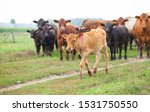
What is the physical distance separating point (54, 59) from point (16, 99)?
9.44 metres

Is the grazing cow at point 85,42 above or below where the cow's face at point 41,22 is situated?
above

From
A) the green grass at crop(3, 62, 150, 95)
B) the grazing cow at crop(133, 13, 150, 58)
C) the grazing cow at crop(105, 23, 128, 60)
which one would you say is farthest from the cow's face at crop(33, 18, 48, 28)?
the green grass at crop(3, 62, 150, 95)

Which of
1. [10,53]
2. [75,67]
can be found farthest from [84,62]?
[10,53]

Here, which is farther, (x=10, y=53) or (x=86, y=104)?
(x=10, y=53)

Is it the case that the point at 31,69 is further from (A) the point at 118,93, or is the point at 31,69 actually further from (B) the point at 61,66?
(A) the point at 118,93

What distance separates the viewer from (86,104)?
8820 mm

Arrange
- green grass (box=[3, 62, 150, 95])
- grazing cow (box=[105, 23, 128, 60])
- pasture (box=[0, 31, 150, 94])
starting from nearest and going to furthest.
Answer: green grass (box=[3, 62, 150, 95]) → pasture (box=[0, 31, 150, 94]) → grazing cow (box=[105, 23, 128, 60])

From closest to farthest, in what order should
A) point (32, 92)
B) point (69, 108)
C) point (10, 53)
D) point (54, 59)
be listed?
point (69, 108)
point (32, 92)
point (54, 59)
point (10, 53)

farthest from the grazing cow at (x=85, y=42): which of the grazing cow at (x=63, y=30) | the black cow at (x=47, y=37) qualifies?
the black cow at (x=47, y=37)

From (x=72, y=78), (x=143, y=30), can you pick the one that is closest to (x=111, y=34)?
(x=143, y=30)

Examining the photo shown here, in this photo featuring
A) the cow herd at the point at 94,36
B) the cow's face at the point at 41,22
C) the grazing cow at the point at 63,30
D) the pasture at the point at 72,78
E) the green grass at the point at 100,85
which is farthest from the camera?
the cow's face at the point at 41,22

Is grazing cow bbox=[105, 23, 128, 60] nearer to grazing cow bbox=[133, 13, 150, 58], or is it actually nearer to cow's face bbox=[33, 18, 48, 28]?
grazing cow bbox=[133, 13, 150, 58]

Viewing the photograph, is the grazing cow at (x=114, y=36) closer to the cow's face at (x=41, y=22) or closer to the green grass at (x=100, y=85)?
the cow's face at (x=41, y=22)

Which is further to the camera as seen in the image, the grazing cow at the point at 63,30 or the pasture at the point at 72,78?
the grazing cow at the point at 63,30
